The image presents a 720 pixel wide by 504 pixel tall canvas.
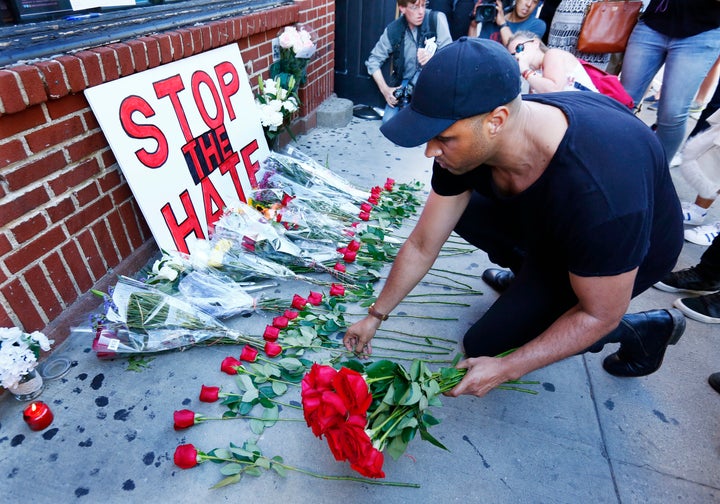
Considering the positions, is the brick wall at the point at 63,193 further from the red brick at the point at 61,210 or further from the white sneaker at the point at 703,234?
the white sneaker at the point at 703,234

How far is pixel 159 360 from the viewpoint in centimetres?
188

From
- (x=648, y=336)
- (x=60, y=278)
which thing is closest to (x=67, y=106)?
(x=60, y=278)

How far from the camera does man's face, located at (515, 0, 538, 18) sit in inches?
153

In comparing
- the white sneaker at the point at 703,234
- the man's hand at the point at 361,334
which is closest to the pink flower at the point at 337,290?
the man's hand at the point at 361,334

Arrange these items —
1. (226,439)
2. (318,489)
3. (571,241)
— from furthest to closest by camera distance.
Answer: (226,439)
(318,489)
(571,241)

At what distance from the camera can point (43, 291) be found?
1.76m

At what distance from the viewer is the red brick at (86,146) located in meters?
1.83

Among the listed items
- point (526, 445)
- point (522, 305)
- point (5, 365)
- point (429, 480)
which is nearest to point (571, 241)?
point (522, 305)

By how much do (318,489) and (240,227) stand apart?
1.49m

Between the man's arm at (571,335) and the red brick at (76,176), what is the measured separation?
71.1 inches

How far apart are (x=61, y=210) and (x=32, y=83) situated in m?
0.52

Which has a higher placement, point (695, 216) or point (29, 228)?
point (29, 228)

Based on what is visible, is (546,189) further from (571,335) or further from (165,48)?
(165,48)

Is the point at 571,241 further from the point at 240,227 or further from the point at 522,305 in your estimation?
the point at 240,227
